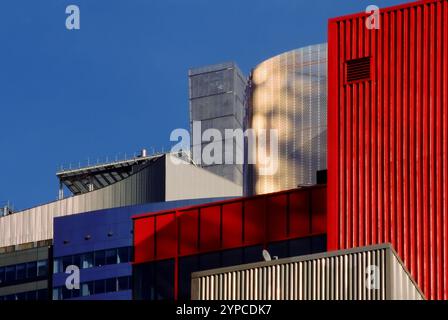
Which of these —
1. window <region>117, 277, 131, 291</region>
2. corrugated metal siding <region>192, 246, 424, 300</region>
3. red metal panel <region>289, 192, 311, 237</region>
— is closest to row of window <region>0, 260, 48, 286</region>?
window <region>117, 277, 131, 291</region>

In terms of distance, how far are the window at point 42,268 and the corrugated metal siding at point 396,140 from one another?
74.7 metres

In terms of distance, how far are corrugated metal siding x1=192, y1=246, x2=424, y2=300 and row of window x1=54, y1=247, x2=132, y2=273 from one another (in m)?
78.0

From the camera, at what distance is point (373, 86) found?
281 feet

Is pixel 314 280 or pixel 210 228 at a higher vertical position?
pixel 210 228

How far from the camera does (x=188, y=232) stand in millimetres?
99688

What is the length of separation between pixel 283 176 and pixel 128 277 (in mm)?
15018

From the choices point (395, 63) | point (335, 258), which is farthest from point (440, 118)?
point (335, 258)

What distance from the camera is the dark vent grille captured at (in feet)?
283

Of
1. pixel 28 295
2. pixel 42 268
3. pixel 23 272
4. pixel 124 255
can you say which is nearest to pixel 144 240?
pixel 124 255

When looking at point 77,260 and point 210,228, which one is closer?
point 210,228

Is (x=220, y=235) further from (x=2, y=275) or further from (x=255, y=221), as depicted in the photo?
(x=2, y=275)

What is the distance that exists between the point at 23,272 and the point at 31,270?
3.03 feet
